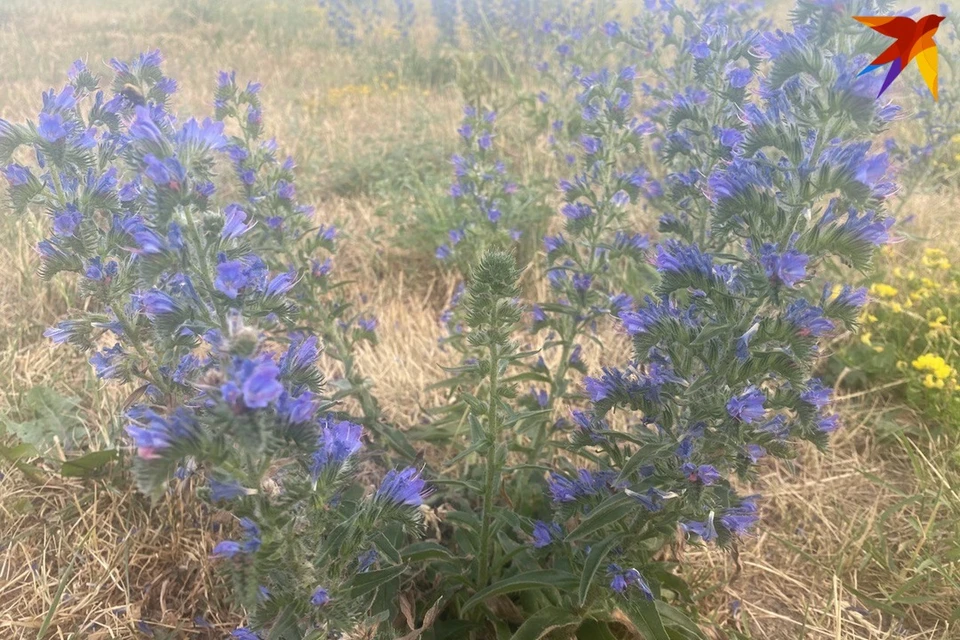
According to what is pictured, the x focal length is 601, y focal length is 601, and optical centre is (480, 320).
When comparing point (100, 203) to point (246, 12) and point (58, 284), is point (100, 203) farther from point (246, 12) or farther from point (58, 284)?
point (246, 12)

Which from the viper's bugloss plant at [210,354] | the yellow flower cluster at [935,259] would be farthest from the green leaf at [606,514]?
the yellow flower cluster at [935,259]

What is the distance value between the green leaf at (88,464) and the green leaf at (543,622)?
185 centimetres

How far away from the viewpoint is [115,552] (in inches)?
94.3

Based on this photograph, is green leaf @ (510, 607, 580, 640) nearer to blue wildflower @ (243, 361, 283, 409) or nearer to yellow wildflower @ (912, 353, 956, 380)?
blue wildflower @ (243, 361, 283, 409)

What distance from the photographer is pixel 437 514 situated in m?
2.64

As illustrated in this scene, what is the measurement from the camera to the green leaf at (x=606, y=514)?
1.82 metres

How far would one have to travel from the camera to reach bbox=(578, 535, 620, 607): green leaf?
5.64 feet

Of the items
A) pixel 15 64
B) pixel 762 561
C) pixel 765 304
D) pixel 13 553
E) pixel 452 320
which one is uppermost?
pixel 765 304

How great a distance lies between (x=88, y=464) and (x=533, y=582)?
1947 mm

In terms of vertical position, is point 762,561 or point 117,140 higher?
point 117,140

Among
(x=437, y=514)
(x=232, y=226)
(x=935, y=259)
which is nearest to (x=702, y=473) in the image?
(x=437, y=514)

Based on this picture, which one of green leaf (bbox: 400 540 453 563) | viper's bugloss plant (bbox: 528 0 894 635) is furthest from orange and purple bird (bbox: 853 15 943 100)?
green leaf (bbox: 400 540 453 563)

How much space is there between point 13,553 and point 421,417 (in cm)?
186

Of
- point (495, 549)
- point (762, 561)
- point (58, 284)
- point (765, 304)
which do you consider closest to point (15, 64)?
point (58, 284)
